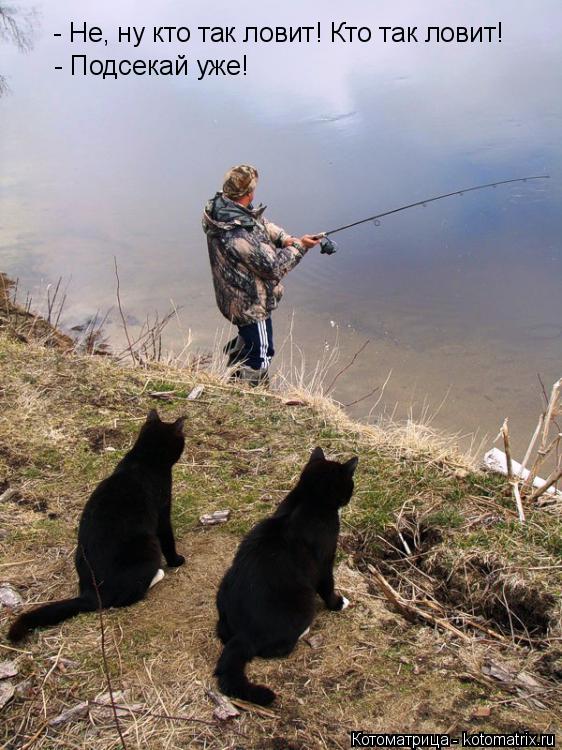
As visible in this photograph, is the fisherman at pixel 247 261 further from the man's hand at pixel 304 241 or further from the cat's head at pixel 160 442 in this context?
the cat's head at pixel 160 442

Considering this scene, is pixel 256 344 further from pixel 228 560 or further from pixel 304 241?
pixel 228 560

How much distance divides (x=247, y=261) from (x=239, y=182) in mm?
610

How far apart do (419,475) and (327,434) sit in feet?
2.57

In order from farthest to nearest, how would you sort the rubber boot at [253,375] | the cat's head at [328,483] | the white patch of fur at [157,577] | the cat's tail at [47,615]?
the rubber boot at [253,375] < the white patch of fur at [157,577] < the cat's head at [328,483] < the cat's tail at [47,615]

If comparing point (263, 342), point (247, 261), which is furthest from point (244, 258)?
point (263, 342)

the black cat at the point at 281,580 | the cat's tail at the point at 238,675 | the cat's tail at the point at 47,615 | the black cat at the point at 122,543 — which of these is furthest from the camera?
the black cat at the point at 122,543

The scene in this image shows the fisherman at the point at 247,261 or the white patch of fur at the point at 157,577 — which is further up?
the fisherman at the point at 247,261

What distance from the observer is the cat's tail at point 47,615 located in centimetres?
288

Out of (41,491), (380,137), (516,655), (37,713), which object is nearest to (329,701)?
(516,655)

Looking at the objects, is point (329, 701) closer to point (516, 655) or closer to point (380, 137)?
point (516, 655)

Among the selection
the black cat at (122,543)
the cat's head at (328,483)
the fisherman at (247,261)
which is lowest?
the black cat at (122,543)

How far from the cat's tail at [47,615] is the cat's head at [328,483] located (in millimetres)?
1029

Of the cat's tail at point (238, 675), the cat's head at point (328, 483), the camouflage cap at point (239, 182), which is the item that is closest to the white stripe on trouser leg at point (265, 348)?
the camouflage cap at point (239, 182)

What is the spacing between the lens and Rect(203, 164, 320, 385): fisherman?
570cm
